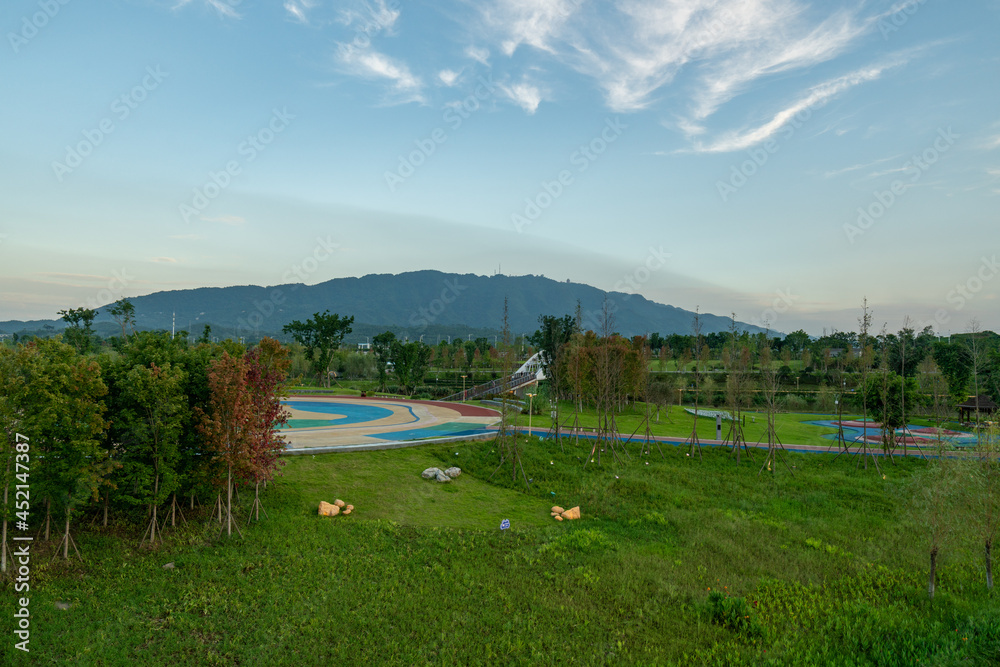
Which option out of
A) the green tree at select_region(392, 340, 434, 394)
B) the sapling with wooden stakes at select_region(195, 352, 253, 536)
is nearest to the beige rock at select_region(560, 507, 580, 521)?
the sapling with wooden stakes at select_region(195, 352, 253, 536)

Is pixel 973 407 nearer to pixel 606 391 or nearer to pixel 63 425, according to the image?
pixel 606 391

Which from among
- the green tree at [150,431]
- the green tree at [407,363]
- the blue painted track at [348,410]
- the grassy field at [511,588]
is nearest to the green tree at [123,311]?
the blue painted track at [348,410]

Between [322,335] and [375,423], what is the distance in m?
30.6

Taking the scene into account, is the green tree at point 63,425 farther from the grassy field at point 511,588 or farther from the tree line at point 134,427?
the grassy field at point 511,588

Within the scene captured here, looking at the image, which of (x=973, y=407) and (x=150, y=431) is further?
(x=973, y=407)

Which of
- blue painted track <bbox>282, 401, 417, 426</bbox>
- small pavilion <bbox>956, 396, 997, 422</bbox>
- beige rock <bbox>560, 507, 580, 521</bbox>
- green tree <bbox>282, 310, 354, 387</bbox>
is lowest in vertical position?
beige rock <bbox>560, 507, 580, 521</bbox>

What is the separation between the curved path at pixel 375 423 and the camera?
70.7 ft

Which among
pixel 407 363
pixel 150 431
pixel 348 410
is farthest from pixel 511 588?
pixel 407 363

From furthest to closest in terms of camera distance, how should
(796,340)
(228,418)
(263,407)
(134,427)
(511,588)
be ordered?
(796,340)
(263,407)
(228,418)
(134,427)
(511,588)

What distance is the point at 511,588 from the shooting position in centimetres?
1082

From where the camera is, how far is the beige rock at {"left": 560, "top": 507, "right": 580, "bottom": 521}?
15750mm

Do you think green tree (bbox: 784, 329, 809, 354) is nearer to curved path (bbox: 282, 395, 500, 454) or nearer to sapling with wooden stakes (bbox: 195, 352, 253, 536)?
curved path (bbox: 282, 395, 500, 454)

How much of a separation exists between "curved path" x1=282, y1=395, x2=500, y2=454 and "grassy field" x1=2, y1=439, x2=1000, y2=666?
15.1ft

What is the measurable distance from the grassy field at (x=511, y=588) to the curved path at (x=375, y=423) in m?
4.60
